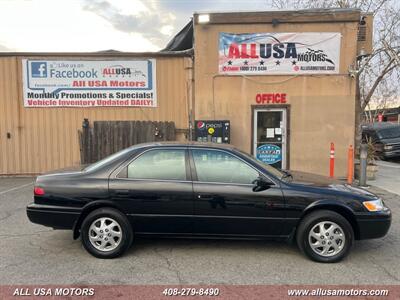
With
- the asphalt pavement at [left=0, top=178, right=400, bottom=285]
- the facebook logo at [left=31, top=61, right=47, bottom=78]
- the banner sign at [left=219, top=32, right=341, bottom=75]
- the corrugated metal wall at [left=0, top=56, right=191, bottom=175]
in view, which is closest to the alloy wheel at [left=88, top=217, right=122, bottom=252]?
the asphalt pavement at [left=0, top=178, right=400, bottom=285]

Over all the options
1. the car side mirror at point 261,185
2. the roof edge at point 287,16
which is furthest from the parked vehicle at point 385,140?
the car side mirror at point 261,185

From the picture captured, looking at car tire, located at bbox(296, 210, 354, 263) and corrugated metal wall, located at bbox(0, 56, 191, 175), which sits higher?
corrugated metal wall, located at bbox(0, 56, 191, 175)

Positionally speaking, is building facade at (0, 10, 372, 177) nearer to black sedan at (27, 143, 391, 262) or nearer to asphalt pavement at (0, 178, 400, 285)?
asphalt pavement at (0, 178, 400, 285)

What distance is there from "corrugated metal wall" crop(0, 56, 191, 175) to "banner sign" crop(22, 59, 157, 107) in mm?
209

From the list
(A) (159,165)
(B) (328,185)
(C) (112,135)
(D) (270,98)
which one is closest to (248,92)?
(D) (270,98)

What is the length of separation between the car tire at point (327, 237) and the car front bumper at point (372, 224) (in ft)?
0.52

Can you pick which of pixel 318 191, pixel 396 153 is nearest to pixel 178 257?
pixel 318 191

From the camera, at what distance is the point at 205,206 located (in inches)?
170

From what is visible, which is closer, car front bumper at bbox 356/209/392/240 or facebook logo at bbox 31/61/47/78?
car front bumper at bbox 356/209/392/240

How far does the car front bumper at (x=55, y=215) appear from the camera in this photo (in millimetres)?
4383

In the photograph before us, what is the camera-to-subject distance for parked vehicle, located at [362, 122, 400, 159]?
16.7 meters

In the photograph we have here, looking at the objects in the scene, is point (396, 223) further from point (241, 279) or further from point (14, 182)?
point (14, 182)

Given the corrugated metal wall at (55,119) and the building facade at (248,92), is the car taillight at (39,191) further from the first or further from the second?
the corrugated metal wall at (55,119)

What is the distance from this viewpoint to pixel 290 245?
4848 mm
